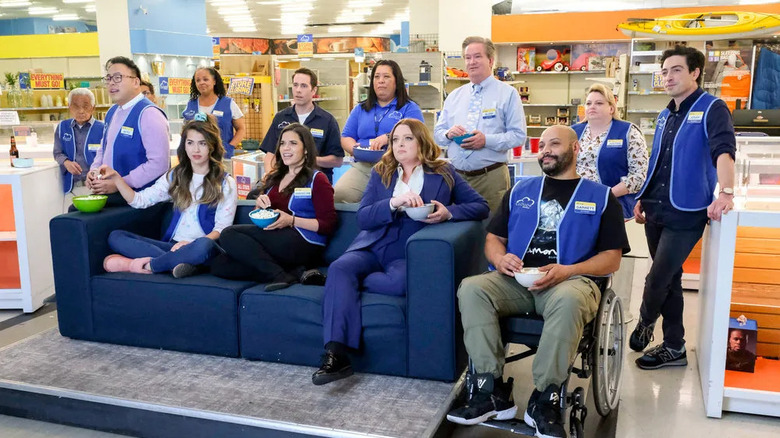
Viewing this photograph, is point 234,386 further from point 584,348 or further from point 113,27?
point 113,27

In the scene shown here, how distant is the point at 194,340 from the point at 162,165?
1151 mm

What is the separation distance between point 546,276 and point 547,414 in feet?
1.75

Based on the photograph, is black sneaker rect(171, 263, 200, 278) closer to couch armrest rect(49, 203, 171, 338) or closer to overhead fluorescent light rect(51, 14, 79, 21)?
couch armrest rect(49, 203, 171, 338)

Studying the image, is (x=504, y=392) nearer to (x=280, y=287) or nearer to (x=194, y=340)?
(x=280, y=287)

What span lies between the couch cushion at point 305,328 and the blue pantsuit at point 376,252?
0.07 m

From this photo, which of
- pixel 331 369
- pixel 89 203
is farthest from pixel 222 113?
pixel 331 369

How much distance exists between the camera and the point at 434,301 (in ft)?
9.61

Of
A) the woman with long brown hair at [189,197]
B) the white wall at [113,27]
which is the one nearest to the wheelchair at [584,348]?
the woman with long brown hair at [189,197]

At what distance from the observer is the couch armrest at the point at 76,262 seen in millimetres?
3547

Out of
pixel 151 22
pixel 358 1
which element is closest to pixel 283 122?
pixel 151 22

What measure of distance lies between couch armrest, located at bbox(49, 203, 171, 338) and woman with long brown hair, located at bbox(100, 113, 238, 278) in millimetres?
71

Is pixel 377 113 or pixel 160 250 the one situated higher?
pixel 377 113

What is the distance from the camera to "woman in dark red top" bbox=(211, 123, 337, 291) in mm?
3385

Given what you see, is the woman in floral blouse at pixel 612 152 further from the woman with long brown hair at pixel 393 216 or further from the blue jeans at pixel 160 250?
the blue jeans at pixel 160 250
